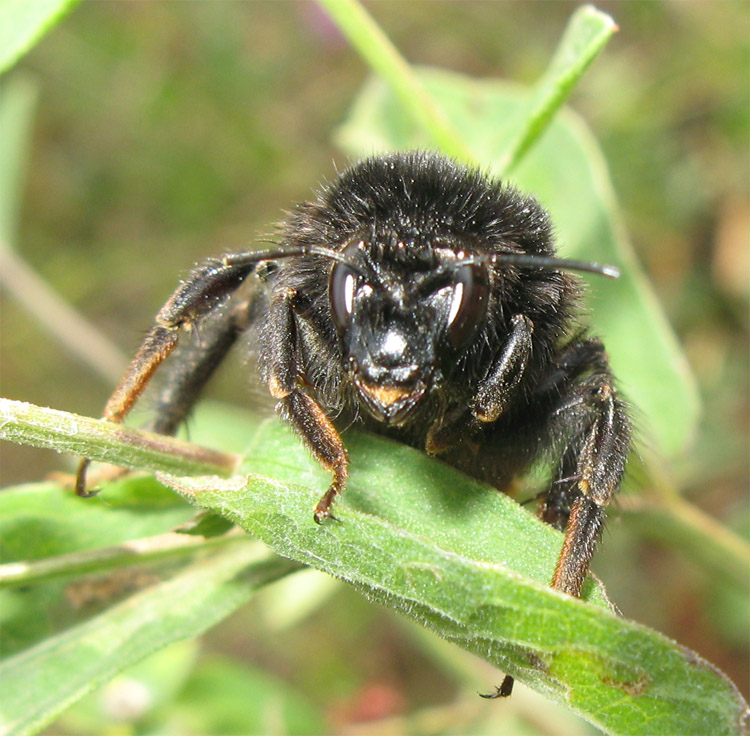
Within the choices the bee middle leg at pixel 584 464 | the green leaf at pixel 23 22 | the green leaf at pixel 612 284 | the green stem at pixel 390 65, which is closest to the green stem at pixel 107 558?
the bee middle leg at pixel 584 464

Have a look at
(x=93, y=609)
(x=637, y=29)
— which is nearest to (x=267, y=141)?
(x=637, y=29)

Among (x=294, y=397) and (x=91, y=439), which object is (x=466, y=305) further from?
(x=91, y=439)

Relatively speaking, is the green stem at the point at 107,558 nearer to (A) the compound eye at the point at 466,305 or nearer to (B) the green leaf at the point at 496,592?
(B) the green leaf at the point at 496,592

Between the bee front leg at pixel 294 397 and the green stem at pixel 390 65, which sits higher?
the green stem at pixel 390 65

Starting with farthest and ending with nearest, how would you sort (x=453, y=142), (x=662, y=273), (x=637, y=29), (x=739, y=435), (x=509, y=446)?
1. (x=637, y=29)
2. (x=662, y=273)
3. (x=739, y=435)
4. (x=453, y=142)
5. (x=509, y=446)

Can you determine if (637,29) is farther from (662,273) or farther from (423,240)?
(423,240)

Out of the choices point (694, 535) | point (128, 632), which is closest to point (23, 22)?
point (128, 632)

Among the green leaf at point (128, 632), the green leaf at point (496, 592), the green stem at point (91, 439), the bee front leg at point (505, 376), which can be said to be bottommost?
the green leaf at point (128, 632)
